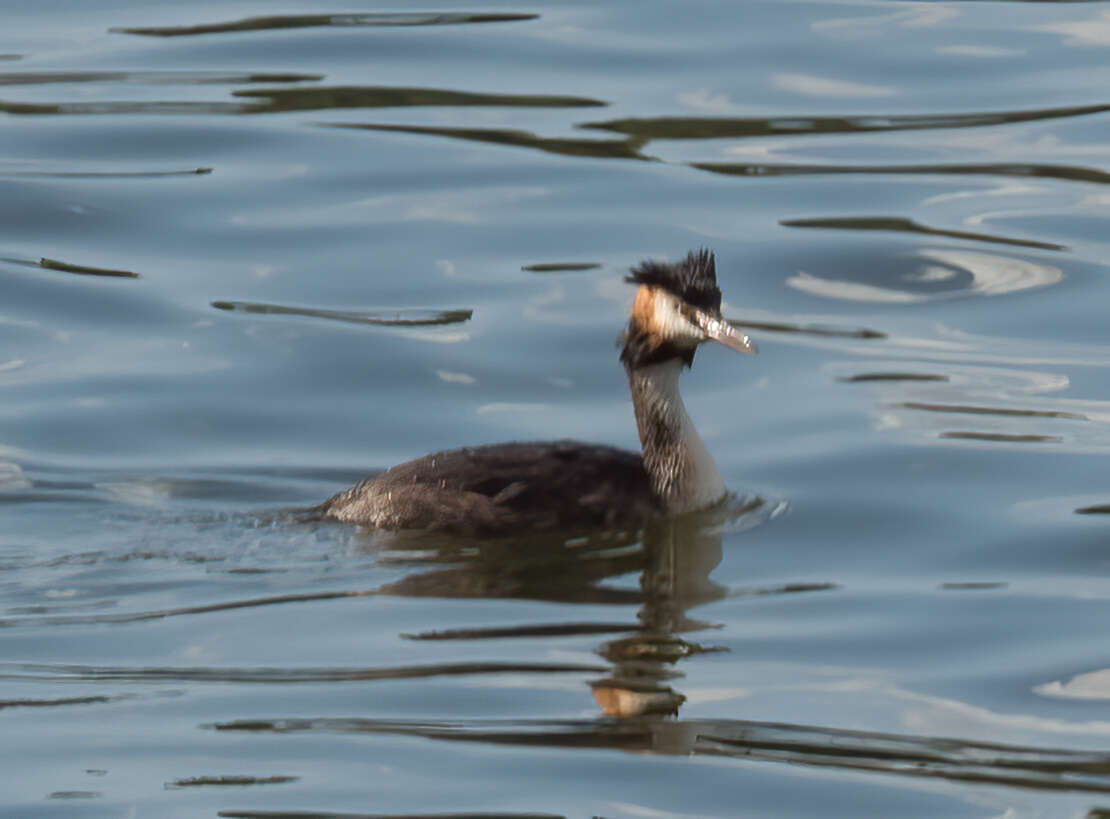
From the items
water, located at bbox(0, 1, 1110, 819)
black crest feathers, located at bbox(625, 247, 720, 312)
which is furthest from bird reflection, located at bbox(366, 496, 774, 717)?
black crest feathers, located at bbox(625, 247, 720, 312)

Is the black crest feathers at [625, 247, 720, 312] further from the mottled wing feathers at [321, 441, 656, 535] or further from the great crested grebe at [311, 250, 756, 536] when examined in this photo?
the mottled wing feathers at [321, 441, 656, 535]

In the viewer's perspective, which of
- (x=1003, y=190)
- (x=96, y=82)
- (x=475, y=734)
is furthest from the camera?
(x=96, y=82)

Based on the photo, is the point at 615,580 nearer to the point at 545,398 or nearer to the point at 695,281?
the point at 695,281

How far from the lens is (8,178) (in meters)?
16.7

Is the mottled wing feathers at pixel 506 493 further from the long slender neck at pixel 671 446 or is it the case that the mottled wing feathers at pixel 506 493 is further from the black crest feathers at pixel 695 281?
the black crest feathers at pixel 695 281

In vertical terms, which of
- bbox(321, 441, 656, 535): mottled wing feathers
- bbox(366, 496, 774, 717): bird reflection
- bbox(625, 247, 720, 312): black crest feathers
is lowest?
bbox(366, 496, 774, 717): bird reflection

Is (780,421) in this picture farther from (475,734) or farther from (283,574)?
(475,734)

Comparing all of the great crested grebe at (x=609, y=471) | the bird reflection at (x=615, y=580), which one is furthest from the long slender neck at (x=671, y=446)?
the bird reflection at (x=615, y=580)

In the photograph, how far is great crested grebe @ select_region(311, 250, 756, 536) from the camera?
10.0 meters

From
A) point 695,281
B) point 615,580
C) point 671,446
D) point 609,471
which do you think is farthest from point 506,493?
point 695,281

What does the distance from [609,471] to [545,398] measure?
2.09 metres

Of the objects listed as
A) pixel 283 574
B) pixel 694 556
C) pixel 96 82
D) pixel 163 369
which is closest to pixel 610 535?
pixel 694 556

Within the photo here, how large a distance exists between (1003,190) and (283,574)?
329 inches

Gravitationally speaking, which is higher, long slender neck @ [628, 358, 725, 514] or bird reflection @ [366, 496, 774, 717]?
long slender neck @ [628, 358, 725, 514]
